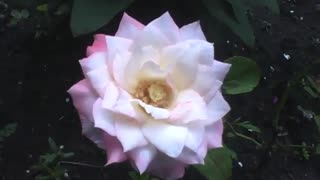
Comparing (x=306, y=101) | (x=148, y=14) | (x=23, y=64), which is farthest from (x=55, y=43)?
(x=306, y=101)

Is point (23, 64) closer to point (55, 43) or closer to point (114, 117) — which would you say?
point (55, 43)

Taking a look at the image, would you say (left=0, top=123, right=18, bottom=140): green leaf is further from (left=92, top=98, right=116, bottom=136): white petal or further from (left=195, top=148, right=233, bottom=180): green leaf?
(left=92, top=98, right=116, bottom=136): white petal

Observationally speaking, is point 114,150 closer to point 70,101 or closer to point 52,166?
point 52,166

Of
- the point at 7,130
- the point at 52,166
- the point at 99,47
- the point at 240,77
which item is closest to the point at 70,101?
the point at 7,130

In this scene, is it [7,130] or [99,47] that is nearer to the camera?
[99,47]

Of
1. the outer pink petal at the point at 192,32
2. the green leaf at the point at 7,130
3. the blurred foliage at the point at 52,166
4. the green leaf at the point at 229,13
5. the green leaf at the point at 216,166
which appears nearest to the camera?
the outer pink petal at the point at 192,32

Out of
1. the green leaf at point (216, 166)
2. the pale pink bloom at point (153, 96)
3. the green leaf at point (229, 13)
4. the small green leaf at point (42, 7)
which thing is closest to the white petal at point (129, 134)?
the pale pink bloom at point (153, 96)

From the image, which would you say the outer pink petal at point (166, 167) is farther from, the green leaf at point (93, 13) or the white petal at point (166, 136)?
the green leaf at point (93, 13)
